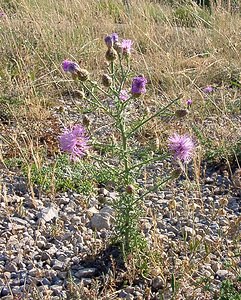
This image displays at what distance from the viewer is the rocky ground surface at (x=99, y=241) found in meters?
2.06

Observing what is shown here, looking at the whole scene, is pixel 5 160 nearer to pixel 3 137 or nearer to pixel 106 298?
pixel 3 137

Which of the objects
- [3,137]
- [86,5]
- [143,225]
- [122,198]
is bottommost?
[86,5]

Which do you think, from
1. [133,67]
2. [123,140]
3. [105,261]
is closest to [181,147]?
[123,140]

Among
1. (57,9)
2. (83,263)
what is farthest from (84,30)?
(83,263)

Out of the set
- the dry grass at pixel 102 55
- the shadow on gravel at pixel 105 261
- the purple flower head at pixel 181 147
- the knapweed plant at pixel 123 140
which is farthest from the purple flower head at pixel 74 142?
the dry grass at pixel 102 55

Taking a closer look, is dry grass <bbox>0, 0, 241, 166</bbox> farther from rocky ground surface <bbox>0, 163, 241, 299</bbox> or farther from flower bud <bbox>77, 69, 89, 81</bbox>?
flower bud <bbox>77, 69, 89, 81</bbox>

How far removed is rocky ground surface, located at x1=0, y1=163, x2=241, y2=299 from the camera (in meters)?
2.06

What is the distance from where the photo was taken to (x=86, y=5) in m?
5.81

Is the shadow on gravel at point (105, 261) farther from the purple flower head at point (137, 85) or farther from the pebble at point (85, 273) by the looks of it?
the purple flower head at point (137, 85)

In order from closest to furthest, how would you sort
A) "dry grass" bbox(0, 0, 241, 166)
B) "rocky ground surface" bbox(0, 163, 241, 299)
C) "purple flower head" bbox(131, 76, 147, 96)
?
"purple flower head" bbox(131, 76, 147, 96)
"rocky ground surface" bbox(0, 163, 241, 299)
"dry grass" bbox(0, 0, 241, 166)

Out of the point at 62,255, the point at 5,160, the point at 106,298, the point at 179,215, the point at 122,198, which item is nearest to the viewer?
the point at 106,298

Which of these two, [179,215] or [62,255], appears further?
[179,215]

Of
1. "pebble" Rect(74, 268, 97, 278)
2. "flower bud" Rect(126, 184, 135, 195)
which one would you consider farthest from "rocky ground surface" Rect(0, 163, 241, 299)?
"flower bud" Rect(126, 184, 135, 195)

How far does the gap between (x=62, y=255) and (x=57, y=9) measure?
3.76 metres
